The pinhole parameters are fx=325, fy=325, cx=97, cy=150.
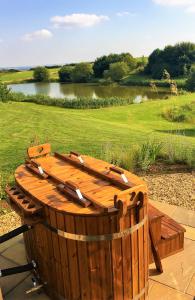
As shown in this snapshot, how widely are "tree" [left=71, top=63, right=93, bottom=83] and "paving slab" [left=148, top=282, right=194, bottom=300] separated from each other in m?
82.9

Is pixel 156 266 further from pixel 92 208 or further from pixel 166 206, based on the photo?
pixel 166 206

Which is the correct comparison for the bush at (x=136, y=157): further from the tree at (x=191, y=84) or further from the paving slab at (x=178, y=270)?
the tree at (x=191, y=84)

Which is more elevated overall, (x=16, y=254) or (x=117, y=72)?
(x=117, y=72)

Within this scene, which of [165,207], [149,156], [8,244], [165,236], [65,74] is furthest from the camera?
[65,74]

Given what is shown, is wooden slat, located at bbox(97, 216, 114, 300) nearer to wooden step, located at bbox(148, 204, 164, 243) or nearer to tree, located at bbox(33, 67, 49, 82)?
wooden step, located at bbox(148, 204, 164, 243)

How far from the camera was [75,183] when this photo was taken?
138 inches

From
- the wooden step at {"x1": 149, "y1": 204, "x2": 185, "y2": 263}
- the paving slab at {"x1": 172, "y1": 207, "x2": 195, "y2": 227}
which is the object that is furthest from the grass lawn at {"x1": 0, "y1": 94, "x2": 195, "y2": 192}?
the wooden step at {"x1": 149, "y1": 204, "x2": 185, "y2": 263}

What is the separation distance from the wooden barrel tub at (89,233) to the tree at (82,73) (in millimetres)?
82769

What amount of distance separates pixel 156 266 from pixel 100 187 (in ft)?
4.36

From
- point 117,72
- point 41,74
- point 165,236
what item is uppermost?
A: point 41,74

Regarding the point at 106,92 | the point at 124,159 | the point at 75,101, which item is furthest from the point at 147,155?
the point at 106,92

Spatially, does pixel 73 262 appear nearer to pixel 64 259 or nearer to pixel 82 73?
pixel 64 259

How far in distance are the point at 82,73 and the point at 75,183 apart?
8376 centimetres

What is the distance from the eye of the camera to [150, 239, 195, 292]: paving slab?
371 centimetres
